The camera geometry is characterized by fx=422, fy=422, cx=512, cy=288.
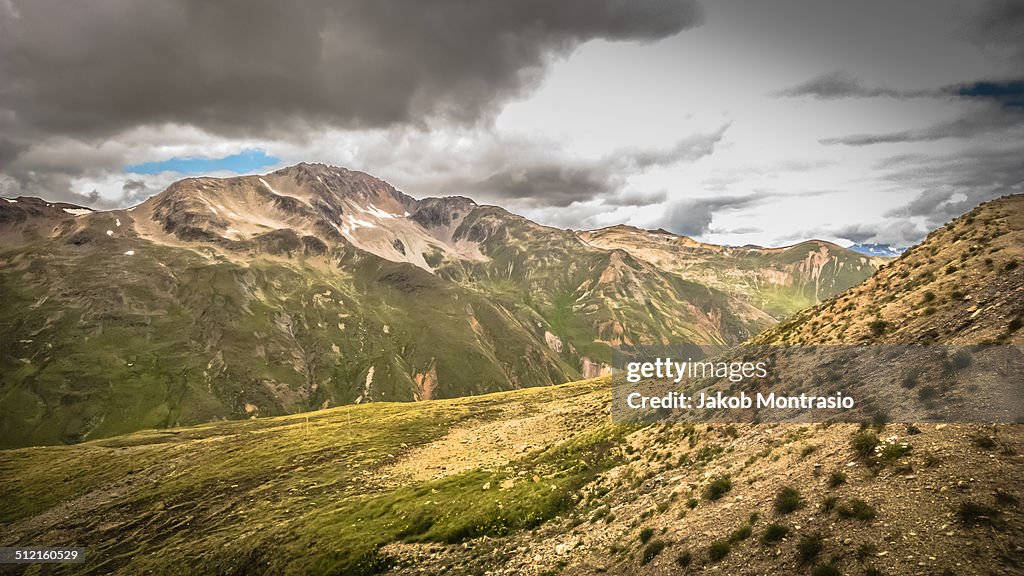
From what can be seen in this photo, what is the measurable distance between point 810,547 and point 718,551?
3.72 m

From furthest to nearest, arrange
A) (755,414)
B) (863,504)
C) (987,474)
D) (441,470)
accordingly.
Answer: (441,470), (755,414), (863,504), (987,474)

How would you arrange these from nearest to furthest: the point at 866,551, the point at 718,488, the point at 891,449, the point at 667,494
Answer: the point at 866,551 < the point at 891,449 < the point at 718,488 < the point at 667,494

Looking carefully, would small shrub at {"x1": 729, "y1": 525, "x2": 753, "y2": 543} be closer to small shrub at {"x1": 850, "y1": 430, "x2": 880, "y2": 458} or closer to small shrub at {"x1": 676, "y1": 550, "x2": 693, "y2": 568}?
small shrub at {"x1": 676, "y1": 550, "x2": 693, "y2": 568}

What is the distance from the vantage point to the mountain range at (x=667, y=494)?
1559 cm

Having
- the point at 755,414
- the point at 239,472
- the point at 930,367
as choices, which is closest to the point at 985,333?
the point at 930,367

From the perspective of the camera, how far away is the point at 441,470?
5347 centimetres

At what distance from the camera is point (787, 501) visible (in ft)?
61.1

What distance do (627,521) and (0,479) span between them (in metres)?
154

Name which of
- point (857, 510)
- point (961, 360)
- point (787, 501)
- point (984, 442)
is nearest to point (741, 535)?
point (787, 501)

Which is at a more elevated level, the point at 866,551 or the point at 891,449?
the point at 891,449

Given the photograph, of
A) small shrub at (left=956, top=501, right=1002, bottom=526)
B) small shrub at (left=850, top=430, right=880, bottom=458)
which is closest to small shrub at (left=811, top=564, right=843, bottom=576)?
small shrub at (left=956, top=501, right=1002, bottom=526)

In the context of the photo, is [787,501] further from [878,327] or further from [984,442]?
[878,327]

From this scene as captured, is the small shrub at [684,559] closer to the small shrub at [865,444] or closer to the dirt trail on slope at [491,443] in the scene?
the small shrub at [865,444]

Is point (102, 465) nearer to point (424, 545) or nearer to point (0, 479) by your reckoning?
point (0, 479)
